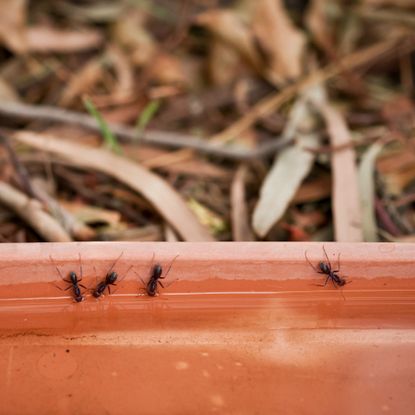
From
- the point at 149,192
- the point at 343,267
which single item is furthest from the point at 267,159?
the point at 343,267

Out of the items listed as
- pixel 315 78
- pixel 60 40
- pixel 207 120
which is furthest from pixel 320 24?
pixel 60 40

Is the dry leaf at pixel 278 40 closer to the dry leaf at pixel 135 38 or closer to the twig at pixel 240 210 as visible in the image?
the dry leaf at pixel 135 38

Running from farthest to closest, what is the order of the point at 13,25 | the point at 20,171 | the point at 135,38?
the point at 135,38
the point at 13,25
the point at 20,171

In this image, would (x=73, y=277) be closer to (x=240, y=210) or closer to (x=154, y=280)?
(x=154, y=280)

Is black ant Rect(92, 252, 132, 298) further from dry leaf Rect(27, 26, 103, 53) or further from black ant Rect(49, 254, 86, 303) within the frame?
dry leaf Rect(27, 26, 103, 53)

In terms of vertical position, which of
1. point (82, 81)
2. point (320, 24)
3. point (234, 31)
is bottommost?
point (82, 81)

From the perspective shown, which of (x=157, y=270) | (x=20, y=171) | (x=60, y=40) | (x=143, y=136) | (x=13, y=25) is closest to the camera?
(x=157, y=270)

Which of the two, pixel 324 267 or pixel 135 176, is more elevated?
pixel 135 176
